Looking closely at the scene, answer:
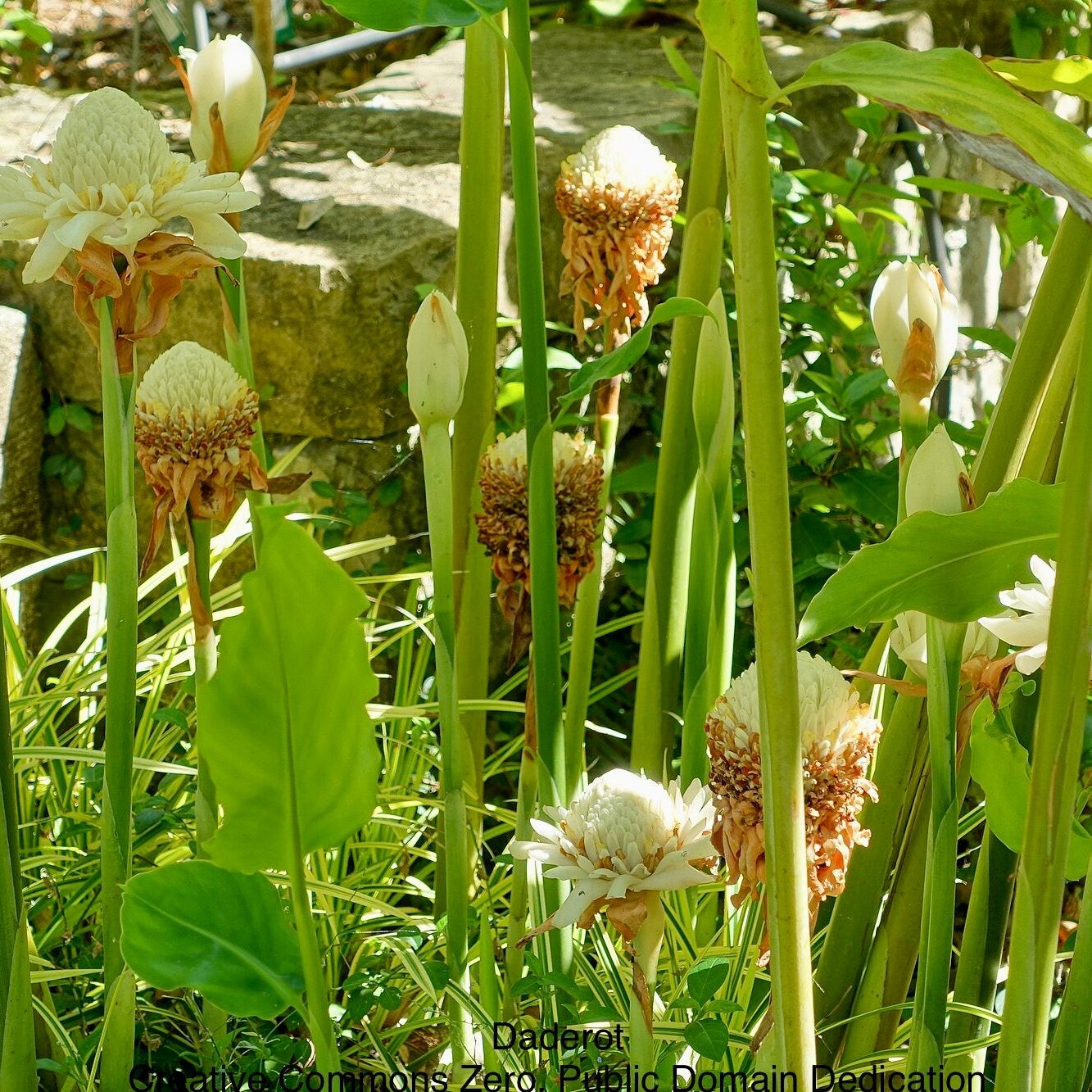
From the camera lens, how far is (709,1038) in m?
0.52

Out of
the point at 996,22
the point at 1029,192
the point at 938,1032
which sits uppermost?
the point at 996,22

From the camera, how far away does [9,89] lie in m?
1.89

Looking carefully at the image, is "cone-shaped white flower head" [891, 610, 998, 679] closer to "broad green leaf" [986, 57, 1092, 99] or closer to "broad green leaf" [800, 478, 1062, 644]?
"broad green leaf" [800, 478, 1062, 644]

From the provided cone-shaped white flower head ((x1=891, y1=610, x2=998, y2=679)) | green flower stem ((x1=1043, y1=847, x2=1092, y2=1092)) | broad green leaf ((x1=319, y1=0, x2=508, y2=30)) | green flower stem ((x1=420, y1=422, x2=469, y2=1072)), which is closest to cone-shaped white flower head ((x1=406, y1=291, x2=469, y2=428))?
green flower stem ((x1=420, y1=422, x2=469, y2=1072))

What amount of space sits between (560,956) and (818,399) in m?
0.73

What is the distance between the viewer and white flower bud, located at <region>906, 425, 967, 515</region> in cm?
42

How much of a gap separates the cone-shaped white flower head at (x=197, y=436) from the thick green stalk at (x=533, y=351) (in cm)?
18

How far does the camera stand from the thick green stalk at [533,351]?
1.86ft

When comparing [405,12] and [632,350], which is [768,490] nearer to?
[632,350]

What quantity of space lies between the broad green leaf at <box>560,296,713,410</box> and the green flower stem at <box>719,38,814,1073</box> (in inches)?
5.0

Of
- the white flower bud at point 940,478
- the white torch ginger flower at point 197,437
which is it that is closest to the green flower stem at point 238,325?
the white torch ginger flower at point 197,437

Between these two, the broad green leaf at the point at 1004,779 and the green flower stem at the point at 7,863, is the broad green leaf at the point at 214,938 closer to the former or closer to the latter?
the green flower stem at the point at 7,863

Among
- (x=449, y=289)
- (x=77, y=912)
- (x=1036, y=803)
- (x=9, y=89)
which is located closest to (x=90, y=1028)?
(x=77, y=912)

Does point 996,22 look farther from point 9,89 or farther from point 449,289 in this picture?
point 9,89
